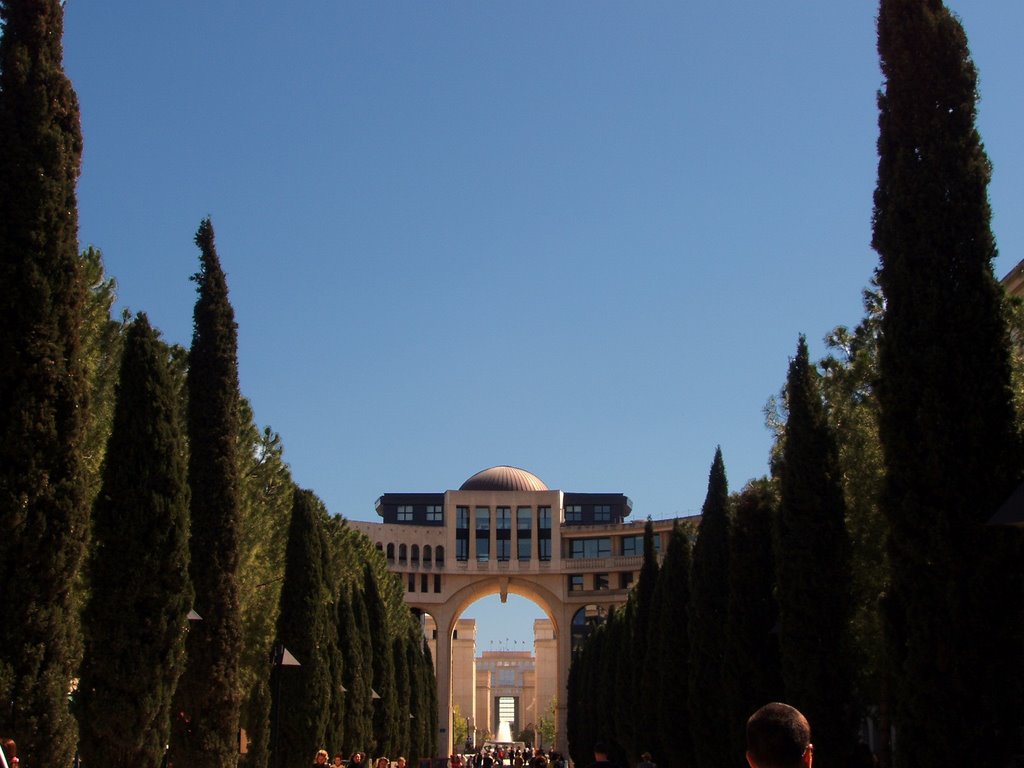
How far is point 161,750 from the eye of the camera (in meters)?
19.9

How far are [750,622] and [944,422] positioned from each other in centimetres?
1302

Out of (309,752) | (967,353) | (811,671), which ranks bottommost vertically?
(309,752)

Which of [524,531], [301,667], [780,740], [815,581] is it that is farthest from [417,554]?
[780,740]

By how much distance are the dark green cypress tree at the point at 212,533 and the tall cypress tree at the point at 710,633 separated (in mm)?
11315

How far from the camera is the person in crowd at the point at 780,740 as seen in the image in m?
4.95

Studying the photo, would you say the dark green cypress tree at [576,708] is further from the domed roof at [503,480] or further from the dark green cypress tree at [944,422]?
the dark green cypress tree at [944,422]

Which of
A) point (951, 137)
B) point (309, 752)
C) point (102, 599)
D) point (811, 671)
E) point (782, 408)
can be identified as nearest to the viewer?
point (951, 137)

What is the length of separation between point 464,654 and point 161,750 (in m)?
119

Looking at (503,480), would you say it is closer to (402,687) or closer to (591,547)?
(591,547)

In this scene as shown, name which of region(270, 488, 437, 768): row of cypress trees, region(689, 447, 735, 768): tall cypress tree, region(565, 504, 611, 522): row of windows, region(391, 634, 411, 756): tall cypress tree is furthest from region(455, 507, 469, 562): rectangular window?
region(689, 447, 735, 768): tall cypress tree

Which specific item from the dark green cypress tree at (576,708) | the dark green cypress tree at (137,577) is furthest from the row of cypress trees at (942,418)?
the dark green cypress tree at (576,708)

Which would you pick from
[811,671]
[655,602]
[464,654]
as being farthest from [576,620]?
[811,671]

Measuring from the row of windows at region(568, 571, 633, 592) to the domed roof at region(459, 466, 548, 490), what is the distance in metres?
8.86

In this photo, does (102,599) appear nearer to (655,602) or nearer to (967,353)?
(967,353)
